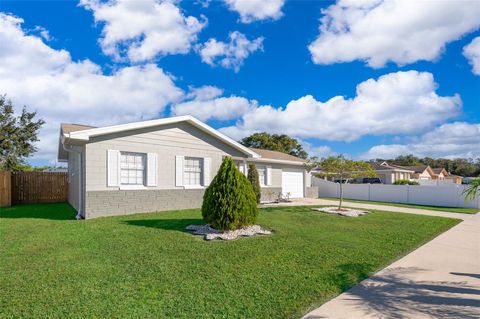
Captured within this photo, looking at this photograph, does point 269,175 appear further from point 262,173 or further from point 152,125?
point 152,125

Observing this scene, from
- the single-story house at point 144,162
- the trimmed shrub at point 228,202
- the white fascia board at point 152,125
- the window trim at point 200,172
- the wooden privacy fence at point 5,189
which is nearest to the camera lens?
the trimmed shrub at point 228,202

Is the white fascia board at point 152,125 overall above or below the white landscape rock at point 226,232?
above

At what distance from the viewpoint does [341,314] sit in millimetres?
3717

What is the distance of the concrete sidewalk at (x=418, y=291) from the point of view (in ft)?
12.4

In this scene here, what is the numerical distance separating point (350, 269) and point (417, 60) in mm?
12437

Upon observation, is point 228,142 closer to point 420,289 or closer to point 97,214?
point 97,214

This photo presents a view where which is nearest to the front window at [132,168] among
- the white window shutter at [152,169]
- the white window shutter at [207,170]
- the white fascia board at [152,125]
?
the white window shutter at [152,169]

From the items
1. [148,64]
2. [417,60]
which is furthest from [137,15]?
[417,60]

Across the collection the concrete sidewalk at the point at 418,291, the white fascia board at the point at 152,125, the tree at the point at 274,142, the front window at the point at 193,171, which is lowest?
the concrete sidewalk at the point at 418,291

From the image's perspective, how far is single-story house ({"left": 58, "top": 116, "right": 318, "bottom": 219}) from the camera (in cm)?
1079

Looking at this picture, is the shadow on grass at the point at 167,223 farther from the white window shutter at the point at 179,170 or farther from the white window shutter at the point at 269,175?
the white window shutter at the point at 269,175

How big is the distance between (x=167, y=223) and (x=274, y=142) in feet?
115

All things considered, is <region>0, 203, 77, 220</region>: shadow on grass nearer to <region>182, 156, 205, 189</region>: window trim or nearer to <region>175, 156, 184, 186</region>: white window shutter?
<region>175, 156, 184, 186</region>: white window shutter

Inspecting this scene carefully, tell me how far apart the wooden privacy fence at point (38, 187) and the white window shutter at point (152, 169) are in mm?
9546
